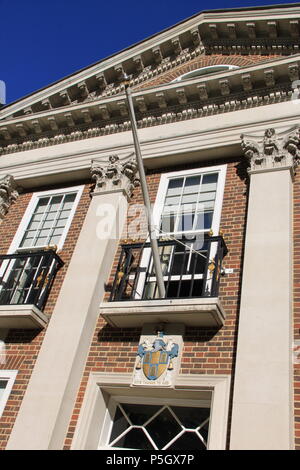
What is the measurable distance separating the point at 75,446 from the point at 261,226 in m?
4.88

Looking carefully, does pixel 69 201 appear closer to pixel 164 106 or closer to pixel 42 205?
pixel 42 205

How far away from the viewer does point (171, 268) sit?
8578 millimetres

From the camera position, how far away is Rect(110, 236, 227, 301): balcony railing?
26.7 feet

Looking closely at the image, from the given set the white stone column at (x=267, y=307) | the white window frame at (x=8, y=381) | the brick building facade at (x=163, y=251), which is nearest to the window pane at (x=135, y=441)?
the brick building facade at (x=163, y=251)

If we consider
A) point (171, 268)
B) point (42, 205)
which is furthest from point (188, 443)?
point (42, 205)

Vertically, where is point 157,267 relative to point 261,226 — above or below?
below

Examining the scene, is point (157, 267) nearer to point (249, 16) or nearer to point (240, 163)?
point (240, 163)

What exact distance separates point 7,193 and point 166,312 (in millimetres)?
6644

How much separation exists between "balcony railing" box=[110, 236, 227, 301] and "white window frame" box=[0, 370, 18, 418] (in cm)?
234

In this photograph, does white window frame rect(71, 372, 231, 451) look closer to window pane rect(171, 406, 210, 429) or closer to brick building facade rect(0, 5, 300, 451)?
brick building facade rect(0, 5, 300, 451)

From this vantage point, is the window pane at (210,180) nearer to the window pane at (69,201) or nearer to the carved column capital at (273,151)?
the carved column capital at (273,151)

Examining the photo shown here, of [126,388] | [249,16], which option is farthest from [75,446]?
[249,16]
